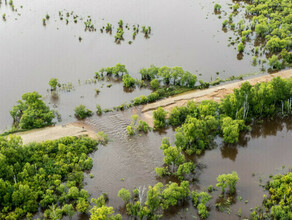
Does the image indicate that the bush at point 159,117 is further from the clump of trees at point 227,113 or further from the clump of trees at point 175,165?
the clump of trees at point 175,165

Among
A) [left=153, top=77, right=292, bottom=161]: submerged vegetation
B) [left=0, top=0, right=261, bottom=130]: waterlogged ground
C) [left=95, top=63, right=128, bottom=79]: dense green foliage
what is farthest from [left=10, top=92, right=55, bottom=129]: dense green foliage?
[left=153, top=77, right=292, bottom=161]: submerged vegetation

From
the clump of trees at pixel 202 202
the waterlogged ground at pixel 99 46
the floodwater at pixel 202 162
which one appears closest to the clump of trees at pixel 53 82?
the waterlogged ground at pixel 99 46

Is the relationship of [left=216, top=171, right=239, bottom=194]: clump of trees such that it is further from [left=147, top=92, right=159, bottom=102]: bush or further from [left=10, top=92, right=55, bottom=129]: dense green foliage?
[left=10, top=92, right=55, bottom=129]: dense green foliage

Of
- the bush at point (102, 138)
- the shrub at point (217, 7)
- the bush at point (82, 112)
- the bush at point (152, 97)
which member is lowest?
the bush at point (102, 138)

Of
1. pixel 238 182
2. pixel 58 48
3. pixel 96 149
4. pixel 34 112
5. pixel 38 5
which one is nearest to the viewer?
pixel 238 182

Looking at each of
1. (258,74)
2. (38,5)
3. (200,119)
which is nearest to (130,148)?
(200,119)

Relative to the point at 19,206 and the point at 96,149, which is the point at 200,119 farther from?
the point at 19,206

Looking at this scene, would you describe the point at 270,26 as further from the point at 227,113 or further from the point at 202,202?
the point at 202,202
